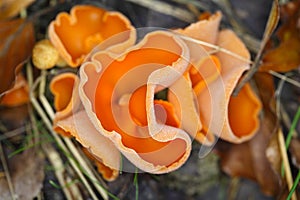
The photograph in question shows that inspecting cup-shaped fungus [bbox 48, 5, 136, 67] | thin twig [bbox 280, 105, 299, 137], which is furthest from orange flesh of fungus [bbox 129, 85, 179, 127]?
thin twig [bbox 280, 105, 299, 137]

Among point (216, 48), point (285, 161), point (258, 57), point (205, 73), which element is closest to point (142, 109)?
point (205, 73)

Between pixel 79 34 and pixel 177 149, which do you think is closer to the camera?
pixel 177 149

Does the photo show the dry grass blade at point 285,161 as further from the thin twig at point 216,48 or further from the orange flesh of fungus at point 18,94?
the orange flesh of fungus at point 18,94

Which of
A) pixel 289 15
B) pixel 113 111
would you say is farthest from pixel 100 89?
pixel 289 15

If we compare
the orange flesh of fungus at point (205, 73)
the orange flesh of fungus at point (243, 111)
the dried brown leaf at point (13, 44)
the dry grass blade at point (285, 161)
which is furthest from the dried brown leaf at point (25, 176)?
the dry grass blade at point (285, 161)

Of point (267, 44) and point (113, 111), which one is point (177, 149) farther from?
point (267, 44)

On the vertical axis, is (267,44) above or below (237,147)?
above
